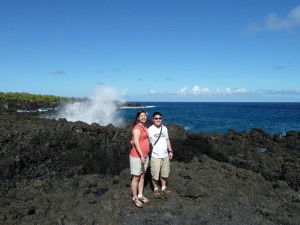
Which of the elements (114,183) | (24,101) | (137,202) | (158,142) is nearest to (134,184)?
(137,202)

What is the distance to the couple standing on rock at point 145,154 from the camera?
8.38m

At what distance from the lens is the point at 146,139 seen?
8.53 meters

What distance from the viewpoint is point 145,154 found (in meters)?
8.54

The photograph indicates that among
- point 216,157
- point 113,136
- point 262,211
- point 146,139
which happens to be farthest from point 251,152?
point 146,139

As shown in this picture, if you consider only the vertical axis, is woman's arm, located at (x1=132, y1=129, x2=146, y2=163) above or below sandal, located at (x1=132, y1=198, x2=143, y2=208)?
above

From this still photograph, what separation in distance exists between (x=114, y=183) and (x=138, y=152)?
8.18ft

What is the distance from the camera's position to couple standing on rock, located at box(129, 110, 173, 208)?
838cm

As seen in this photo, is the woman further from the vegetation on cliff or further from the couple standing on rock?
the vegetation on cliff

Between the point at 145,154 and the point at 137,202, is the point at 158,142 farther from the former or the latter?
the point at 137,202

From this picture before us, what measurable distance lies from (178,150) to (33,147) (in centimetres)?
562

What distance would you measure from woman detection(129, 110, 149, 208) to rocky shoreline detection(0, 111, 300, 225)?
0.40 meters

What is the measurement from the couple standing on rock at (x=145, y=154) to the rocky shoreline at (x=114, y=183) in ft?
1.00

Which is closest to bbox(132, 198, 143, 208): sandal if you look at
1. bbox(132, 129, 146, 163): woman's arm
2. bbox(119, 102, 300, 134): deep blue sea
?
bbox(132, 129, 146, 163): woman's arm

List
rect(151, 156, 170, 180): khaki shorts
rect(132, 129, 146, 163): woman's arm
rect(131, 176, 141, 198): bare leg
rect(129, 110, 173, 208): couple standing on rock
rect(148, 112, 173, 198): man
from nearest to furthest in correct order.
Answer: rect(132, 129, 146, 163): woman's arm, rect(129, 110, 173, 208): couple standing on rock, rect(131, 176, 141, 198): bare leg, rect(148, 112, 173, 198): man, rect(151, 156, 170, 180): khaki shorts
